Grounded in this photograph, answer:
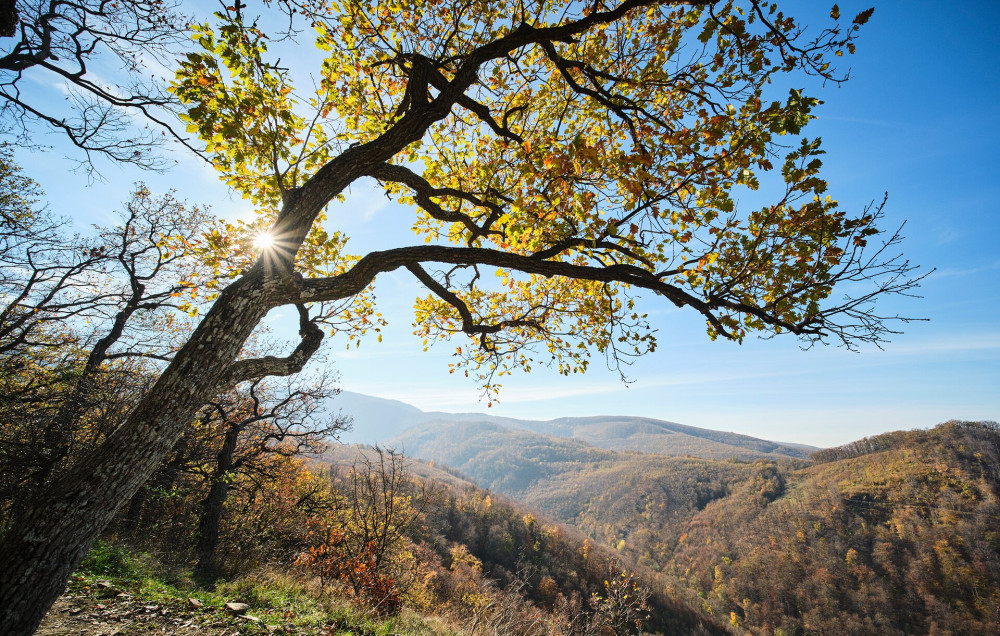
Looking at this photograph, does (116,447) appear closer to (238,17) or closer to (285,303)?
(285,303)

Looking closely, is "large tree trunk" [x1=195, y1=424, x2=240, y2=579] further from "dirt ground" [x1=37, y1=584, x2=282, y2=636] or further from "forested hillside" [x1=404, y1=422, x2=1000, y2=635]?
"forested hillside" [x1=404, y1=422, x2=1000, y2=635]

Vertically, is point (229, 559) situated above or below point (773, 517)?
above

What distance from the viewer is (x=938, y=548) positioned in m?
99.2

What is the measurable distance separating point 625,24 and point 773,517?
17360 cm

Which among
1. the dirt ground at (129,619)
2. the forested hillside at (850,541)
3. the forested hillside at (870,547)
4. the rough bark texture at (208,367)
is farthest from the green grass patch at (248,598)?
the forested hillside at (870,547)

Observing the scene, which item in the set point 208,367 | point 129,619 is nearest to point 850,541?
point 129,619

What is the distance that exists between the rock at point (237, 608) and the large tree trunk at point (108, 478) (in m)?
3.55

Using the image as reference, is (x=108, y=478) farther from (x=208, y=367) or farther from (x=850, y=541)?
(x=850, y=541)

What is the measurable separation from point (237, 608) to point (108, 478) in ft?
13.5

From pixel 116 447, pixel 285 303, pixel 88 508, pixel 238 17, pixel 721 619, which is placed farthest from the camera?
pixel 721 619

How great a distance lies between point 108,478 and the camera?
2545 millimetres

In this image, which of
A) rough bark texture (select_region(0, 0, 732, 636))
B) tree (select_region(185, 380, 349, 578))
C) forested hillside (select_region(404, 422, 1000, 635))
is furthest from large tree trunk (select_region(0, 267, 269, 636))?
forested hillside (select_region(404, 422, 1000, 635))

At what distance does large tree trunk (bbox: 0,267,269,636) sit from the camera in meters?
2.25

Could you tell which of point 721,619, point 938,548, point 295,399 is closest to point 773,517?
point 938,548
